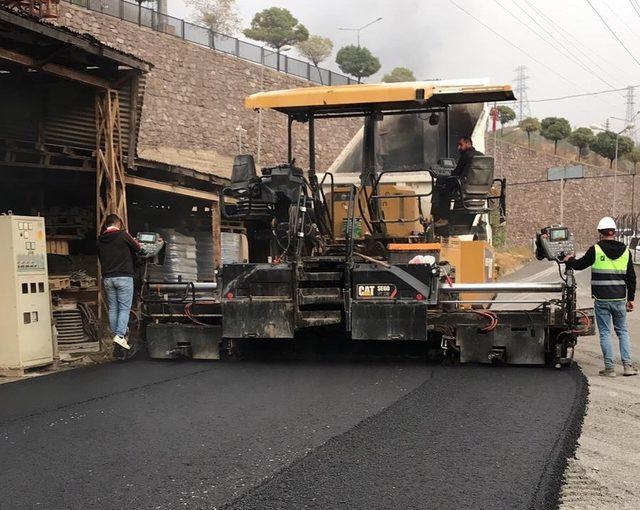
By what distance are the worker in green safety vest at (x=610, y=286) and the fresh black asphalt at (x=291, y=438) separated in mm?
835

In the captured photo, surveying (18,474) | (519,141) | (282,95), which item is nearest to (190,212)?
(282,95)

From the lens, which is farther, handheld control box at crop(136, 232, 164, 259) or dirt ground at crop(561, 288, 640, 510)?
handheld control box at crop(136, 232, 164, 259)

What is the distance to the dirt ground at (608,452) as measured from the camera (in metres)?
3.79

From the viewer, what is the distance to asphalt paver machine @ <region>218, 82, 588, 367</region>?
22.6ft

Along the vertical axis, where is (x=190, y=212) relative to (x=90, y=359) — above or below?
above

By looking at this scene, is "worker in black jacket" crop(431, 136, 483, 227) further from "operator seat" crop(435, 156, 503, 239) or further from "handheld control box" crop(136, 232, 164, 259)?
"handheld control box" crop(136, 232, 164, 259)

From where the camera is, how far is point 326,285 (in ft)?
23.4

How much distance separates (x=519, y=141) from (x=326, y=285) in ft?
171

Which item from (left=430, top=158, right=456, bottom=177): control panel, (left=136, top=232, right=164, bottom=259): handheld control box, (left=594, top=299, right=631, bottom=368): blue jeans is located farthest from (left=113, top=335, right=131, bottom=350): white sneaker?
(left=594, top=299, right=631, bottom=368): blue jeans

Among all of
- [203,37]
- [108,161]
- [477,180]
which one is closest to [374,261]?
[477,180]

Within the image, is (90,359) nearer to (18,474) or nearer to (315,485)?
(18,474)

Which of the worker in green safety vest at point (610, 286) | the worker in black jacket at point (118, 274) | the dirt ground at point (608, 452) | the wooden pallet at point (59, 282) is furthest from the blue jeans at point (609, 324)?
the wooden pallet at point (59, 282)

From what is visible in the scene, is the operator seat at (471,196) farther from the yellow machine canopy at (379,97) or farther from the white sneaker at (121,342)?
the white sneaker at (121,342)

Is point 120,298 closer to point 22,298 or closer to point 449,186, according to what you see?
point 22,298
